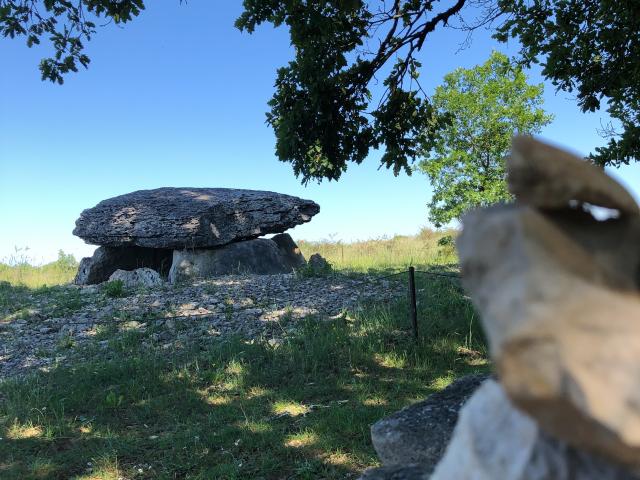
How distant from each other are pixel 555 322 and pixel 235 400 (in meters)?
5.21

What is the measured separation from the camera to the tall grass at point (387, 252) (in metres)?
14.6

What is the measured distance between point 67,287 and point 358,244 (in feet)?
33.4

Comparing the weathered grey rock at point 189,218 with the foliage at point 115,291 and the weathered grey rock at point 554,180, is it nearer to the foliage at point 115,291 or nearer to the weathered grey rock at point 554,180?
the foliage at point 115,291

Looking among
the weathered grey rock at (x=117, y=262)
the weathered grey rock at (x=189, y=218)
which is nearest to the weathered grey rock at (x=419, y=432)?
the weathered grey rock at (x=189, y=218)

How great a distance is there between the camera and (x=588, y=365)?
974mm

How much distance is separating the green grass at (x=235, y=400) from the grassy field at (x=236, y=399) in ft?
0.05

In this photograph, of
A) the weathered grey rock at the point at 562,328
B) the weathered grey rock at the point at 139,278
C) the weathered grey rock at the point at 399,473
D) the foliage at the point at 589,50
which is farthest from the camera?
the weathered grey rock at the point at 139,278

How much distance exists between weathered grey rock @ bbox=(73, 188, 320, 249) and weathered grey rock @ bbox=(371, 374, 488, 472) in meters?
10.4

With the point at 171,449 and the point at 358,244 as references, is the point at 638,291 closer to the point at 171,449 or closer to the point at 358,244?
the point at 171,449

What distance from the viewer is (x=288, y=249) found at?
568 inches

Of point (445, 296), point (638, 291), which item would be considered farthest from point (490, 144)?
point (638, 291)

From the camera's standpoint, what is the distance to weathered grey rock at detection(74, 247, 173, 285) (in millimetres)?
13828

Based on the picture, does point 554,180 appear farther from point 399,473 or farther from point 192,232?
point 192,232

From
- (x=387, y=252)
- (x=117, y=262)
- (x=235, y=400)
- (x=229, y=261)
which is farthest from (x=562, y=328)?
(x=387, y=252)
